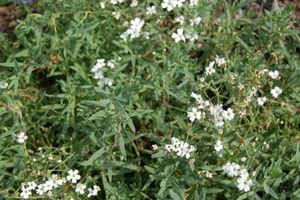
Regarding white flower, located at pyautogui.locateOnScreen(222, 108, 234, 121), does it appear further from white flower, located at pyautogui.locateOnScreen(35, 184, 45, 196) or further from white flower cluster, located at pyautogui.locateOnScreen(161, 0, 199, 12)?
white flower, located at pyautogui.locateOnScreen(35, 184, 45, 196)

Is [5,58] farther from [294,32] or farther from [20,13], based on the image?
[294,32]

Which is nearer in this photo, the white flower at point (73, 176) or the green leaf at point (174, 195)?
the green leaf at point (174, 195)

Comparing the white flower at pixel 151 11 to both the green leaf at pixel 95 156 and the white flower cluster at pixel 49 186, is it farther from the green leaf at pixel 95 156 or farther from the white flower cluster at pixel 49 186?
the white flower cluster at pixel 49 186

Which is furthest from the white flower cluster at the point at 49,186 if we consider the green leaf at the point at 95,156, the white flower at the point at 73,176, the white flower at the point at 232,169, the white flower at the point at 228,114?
the white flower at the point at 228,114

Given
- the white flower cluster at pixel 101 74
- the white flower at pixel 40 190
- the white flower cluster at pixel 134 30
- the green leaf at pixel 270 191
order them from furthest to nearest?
the white flower cluster at pixel 134 30, the white flower cluster at pixel 101 74, the white flower at pixel 40 190, the green leaf at pixel 270 191

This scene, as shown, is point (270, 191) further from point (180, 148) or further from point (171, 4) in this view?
point (171, 4)

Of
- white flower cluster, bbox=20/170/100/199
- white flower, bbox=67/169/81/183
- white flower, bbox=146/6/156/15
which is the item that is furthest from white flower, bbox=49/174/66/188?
white flower, bbox=146/6/156/15

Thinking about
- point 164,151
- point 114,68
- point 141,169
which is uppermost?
point 114,68

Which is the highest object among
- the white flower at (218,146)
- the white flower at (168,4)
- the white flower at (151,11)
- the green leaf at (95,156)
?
the white flower at (168,4)

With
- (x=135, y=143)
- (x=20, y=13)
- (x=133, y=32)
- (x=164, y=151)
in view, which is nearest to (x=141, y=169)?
(x=135, y=143)
